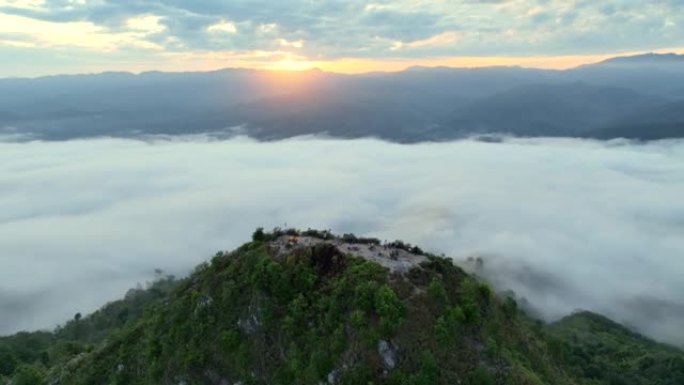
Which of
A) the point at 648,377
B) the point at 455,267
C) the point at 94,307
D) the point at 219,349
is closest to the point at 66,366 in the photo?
the point at 219,349

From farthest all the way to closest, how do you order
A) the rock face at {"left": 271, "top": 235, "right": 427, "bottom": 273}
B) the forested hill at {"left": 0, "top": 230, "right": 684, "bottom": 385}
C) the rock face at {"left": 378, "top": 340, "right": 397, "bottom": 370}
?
the rock face at {"left": 271, "top": 235, "right": 427, "bottom": 273}, the forested hill at {"left": 0, "top": 230, "right": 684, "bottom": 385}, the rock face at {"left": 378, "top": 340, "right": 397, "bottom": 370}

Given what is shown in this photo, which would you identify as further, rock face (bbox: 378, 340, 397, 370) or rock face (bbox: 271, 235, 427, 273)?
rock face (bbox: 271, 235, 427, 273)

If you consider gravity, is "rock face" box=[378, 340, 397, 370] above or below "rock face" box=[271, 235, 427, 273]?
below

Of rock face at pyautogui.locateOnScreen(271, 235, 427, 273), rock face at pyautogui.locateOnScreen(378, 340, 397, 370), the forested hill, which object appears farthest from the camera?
rock face at pyautogui.locateOnScreen(271, 235, 427, 273)

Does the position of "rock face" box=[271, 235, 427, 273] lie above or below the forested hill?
above

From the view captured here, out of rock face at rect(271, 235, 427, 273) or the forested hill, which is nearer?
the forested hill

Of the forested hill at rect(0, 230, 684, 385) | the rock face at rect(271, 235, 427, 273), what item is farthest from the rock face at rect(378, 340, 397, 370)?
the rock face at rect(271, 235, 427, 273)

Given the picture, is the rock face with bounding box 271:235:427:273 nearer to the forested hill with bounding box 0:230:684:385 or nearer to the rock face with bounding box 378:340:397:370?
the forested hill with bounding box 0:230:684:385

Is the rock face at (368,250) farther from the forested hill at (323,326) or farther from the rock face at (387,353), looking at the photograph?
the rock face at (387,353)
